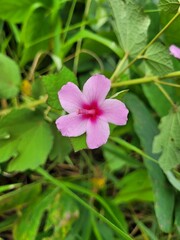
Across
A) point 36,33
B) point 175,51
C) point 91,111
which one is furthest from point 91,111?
point 36,33

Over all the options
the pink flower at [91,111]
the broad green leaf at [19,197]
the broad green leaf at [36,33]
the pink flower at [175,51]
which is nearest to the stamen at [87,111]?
the pink flower at [91,111]

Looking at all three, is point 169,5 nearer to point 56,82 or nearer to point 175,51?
point 175,51

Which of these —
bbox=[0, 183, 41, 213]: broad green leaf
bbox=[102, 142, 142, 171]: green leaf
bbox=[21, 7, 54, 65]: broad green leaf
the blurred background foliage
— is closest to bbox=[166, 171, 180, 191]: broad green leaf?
the blurred background foliage

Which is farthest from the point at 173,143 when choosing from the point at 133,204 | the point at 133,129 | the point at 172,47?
the point at 133,204

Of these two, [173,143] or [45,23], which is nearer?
[173,143]

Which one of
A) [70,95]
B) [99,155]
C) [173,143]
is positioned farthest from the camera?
[99,155]

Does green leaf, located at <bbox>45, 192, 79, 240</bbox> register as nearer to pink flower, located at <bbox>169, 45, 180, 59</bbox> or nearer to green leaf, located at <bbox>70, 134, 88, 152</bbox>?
green leaf, located at <bbox>70, 134, 88, 152</bbox>

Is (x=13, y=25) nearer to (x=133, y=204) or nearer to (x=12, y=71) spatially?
(x=12, y=71)
